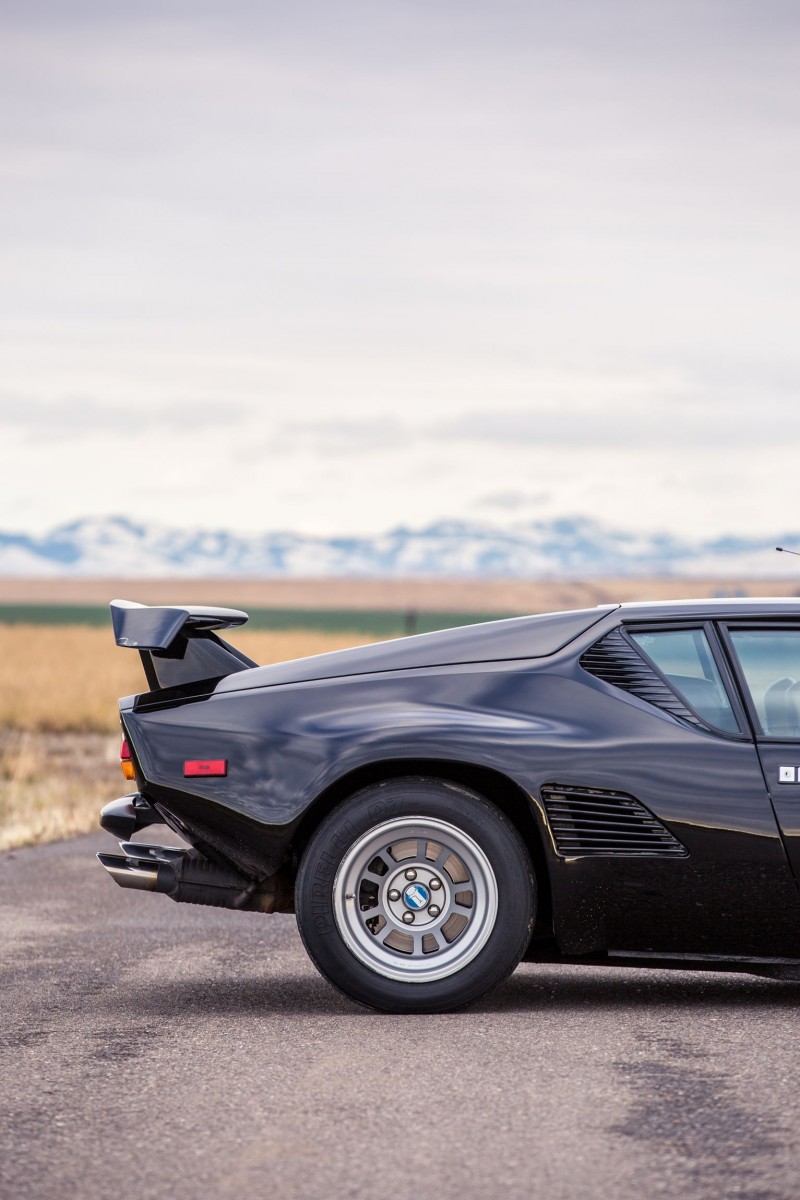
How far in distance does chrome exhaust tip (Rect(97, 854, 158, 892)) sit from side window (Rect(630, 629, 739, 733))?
1.98 meters

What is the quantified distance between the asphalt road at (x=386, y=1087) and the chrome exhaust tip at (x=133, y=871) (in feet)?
1.48

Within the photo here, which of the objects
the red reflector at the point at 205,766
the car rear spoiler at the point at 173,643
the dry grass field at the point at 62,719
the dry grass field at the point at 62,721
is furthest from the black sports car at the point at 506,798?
the dry grass field at the point at 62,721

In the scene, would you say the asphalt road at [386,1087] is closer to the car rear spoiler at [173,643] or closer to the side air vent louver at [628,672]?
the side air vent louver at [628,672]

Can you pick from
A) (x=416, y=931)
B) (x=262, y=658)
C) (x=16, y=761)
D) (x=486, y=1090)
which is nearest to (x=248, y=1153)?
(x=486, y=1090)

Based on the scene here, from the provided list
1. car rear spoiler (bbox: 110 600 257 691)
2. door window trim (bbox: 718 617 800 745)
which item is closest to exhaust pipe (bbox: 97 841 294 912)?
car rear spoiler (bbox: 110 600 257 691)

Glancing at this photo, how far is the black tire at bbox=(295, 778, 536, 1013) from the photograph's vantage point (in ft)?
18.7

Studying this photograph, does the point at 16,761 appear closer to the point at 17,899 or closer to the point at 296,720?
the point at 17,899

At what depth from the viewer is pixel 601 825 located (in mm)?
5750

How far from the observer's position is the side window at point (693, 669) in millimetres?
5871

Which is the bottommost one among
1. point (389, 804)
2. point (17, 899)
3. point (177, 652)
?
point (17, 899)

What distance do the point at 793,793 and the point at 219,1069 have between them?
2.16 metres

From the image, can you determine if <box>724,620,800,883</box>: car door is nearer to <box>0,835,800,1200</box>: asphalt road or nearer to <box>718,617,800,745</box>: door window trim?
<box>718,617,800,745</box>: door window trim

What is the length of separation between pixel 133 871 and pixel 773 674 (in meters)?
2.47

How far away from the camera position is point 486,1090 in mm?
4633
